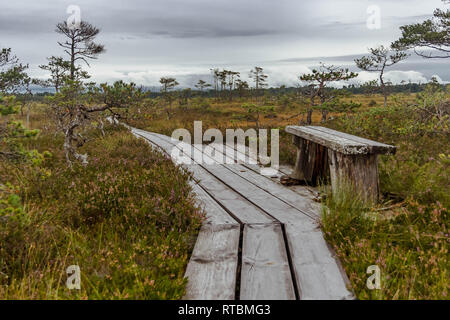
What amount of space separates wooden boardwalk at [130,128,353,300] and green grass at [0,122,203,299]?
219 mm

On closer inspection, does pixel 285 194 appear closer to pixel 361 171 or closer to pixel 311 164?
pixel 311 164

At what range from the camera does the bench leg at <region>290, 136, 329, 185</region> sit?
17.5 ft

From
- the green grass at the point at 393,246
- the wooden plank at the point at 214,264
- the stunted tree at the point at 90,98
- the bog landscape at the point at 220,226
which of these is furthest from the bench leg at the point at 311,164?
the stunted tree at the point at 90,98

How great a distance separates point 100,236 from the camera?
3039 mm

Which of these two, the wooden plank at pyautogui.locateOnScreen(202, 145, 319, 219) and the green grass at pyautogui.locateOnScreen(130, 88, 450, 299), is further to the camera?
the wooden plank at pyautogui.locateOnScreen(202, 145, 319, 219)

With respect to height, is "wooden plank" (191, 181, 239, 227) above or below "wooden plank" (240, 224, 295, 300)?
above

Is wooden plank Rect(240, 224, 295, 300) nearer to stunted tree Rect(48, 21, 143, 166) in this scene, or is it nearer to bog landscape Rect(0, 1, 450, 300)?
bog landscape Rect(0, 1, 450, 300)

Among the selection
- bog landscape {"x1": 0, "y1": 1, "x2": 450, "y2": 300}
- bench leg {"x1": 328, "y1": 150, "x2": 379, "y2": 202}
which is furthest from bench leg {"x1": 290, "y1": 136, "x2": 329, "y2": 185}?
bench leg {"x1": 328, "y1": 150, "x2": 379, "y2": 202}

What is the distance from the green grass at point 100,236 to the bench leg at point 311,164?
2.01 m

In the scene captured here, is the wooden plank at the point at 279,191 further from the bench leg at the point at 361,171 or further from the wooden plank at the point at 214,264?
the wooden plank at the point at 214,264

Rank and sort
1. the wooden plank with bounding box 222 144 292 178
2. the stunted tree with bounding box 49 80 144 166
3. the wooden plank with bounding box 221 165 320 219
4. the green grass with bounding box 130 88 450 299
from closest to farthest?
the green grass with bounding box 130 88 450 299 < the wooden plank with bounding box 221 165 320 219 < the stunted tree with bounding box 49 80 144 166 < the wooden plank with bounding box 222 144 292 178

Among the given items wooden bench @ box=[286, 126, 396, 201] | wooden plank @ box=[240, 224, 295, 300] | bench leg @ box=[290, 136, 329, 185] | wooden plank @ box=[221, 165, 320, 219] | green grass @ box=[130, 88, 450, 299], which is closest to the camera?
wooden plank @ box=[240, 224, 295, 300]

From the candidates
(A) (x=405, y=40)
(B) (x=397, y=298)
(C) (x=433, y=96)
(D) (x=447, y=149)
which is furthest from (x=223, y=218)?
(A) (x=405, y=40)

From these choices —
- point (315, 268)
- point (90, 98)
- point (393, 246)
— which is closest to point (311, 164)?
point (393, 246)
